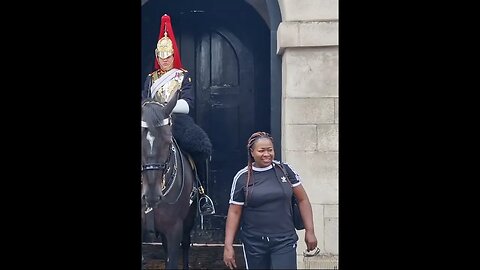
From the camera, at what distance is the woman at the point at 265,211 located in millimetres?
2807

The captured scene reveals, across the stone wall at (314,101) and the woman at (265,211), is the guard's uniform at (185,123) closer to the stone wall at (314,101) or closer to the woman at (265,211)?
the woman at (265,211)

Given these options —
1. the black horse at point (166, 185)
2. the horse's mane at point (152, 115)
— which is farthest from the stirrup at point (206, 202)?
the horse's mane at point (152, 115)

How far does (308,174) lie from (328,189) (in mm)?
115

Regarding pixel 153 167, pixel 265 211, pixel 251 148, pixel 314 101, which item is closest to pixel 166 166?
pixel 153 167

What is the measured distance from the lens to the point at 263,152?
9.23 ft

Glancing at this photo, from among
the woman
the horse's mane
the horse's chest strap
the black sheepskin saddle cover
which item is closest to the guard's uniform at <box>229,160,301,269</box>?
the woman

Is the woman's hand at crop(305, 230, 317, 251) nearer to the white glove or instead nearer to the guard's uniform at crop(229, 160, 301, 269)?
the guard's uniform at crop(229, 160, 301, 269)

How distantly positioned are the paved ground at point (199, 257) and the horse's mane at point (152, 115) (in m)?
0.58

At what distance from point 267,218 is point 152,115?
28.6 inches
